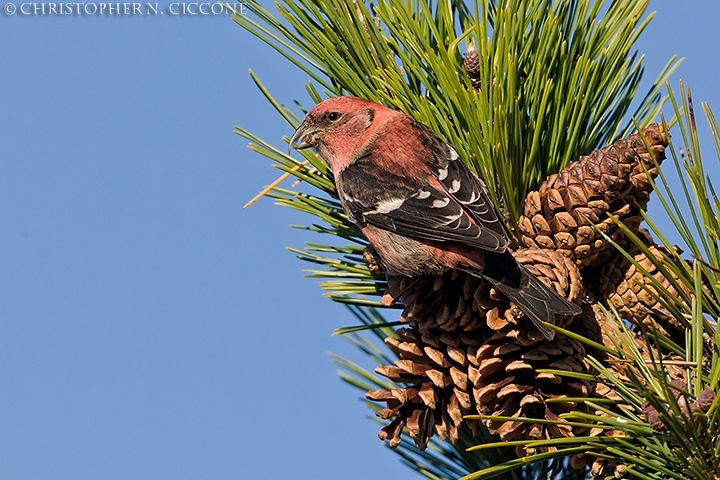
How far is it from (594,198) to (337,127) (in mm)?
1344

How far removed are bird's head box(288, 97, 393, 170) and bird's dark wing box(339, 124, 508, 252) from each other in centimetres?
9

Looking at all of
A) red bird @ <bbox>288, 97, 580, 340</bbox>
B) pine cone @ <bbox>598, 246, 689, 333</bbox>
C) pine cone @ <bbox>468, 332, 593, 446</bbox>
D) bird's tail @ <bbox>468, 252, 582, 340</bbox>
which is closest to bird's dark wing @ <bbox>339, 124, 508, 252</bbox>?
red bird @ <bbox>288, 97, 580, 340</bbox>

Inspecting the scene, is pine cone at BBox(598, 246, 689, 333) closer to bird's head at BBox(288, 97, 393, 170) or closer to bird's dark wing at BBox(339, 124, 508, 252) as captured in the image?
bird's dark wing at BBox(339, 124, 508, 252)

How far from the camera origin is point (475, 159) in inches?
99.0

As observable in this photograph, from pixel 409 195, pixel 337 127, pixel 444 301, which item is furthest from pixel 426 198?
pixel 444 301

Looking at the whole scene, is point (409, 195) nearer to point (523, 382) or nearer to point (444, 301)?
point (444, 301)

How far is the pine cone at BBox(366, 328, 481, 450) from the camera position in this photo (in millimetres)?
2092

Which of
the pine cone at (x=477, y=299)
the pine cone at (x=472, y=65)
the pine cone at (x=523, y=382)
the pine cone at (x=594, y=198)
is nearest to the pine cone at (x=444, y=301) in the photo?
the pine cone at (x=477, y=299)

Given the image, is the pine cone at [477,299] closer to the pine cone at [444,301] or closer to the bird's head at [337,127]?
the pine cone at [444,301]

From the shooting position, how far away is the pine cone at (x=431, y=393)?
209 cm

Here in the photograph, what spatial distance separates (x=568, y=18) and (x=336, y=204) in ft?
3.30

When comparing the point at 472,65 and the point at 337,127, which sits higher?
the point at 337,127

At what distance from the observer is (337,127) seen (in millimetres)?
3242

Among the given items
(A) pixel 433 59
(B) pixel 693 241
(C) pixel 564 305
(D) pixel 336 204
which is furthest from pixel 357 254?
(B) pixel 693 241
